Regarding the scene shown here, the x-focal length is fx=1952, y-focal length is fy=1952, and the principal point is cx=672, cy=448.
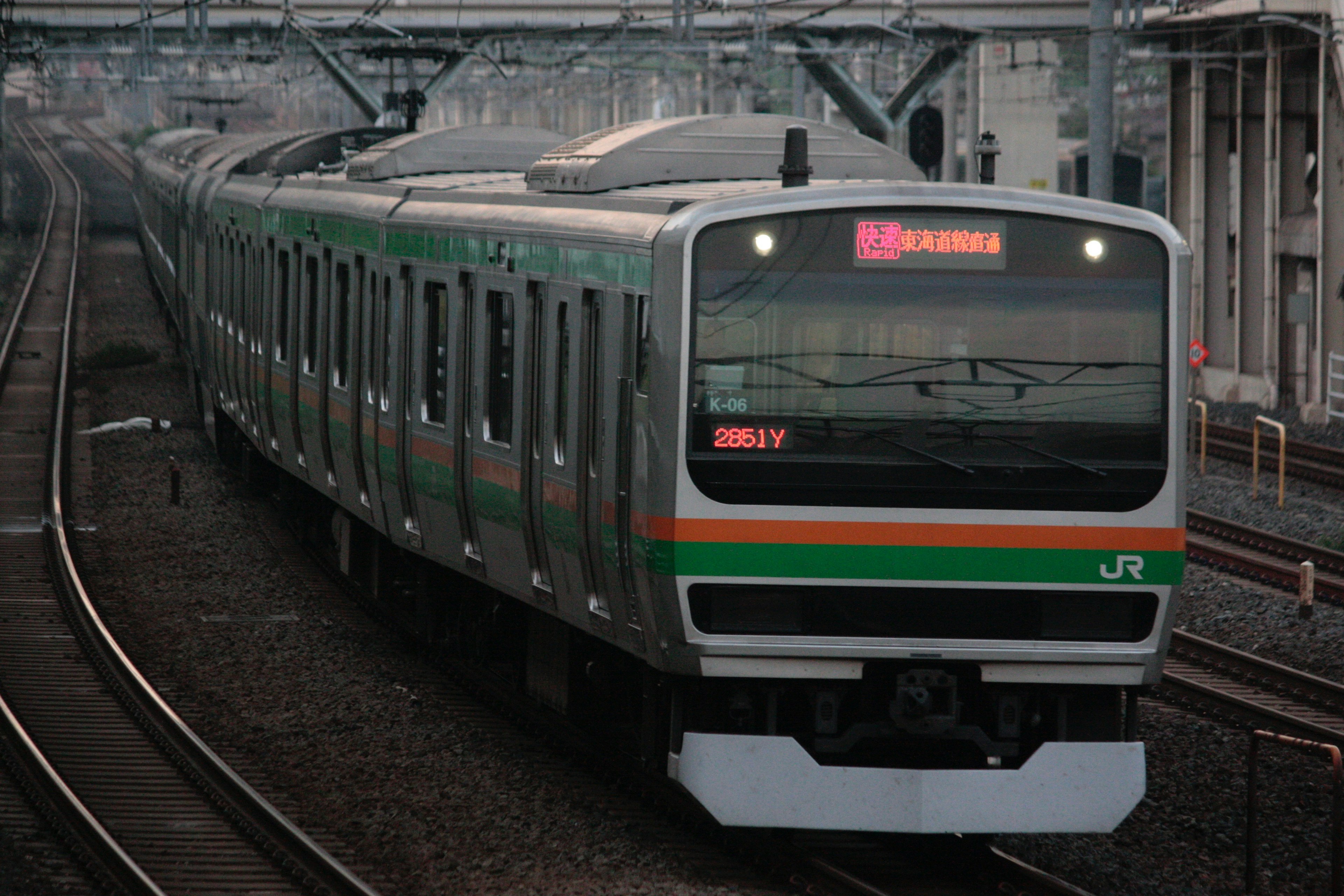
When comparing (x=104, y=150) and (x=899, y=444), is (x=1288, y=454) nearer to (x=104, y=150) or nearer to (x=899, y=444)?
(x=899, y=444)

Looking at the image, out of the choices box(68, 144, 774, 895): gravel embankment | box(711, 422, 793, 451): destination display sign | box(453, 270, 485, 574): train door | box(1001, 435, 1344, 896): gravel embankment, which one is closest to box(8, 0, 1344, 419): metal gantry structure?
box(68, 144, 774, 895): gravel embankment

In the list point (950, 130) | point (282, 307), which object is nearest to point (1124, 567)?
point (282, 307)

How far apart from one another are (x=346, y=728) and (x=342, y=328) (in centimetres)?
286

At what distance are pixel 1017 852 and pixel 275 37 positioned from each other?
29985 millimetres

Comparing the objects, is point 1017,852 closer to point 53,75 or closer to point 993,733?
point 993,733

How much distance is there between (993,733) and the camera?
25.1 feet

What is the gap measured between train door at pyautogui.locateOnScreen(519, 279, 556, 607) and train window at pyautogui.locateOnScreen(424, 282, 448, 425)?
1.18 m

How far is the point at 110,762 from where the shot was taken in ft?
33.4

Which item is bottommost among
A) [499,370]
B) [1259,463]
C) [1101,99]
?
[1259,463]

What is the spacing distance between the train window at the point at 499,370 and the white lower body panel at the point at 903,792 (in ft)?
7.35

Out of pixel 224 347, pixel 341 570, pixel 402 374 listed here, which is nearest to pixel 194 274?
pixel 224 347

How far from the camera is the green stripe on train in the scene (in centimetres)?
733

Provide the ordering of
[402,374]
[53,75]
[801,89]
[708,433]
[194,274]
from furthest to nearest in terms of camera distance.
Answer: [53,75] → [801,89] → [194,274] → [402,374] → [708,433]

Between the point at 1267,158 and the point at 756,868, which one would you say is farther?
the point at 1267,158
